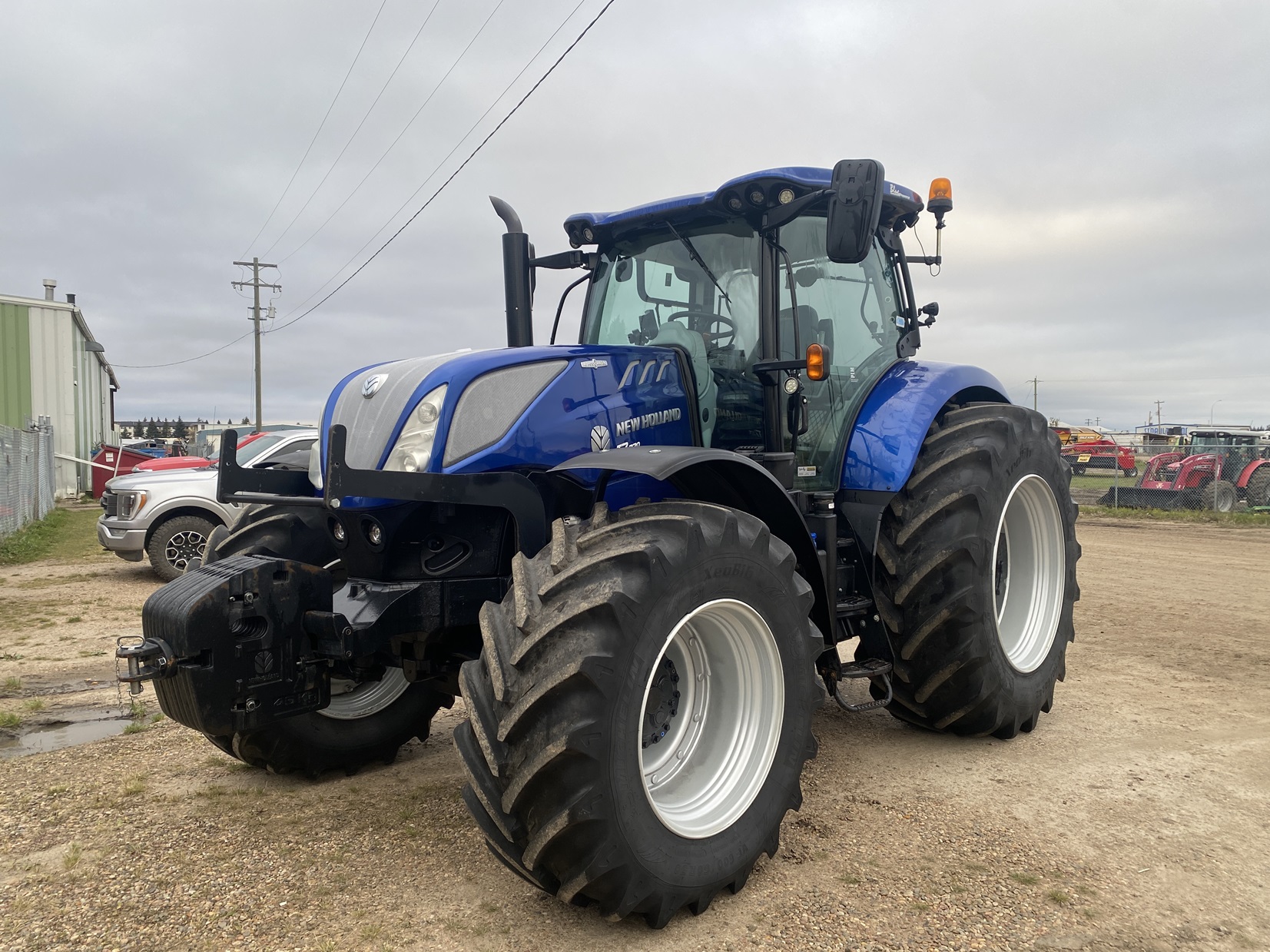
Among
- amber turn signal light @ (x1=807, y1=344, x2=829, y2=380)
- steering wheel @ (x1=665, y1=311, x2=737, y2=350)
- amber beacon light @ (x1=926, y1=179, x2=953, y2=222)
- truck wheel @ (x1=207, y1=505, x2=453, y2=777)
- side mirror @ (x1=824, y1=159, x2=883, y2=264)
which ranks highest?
amber beacon light @ (x1=926, y1=179, x2=953, y2=222)

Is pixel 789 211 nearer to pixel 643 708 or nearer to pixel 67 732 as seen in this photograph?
pixel 643 708

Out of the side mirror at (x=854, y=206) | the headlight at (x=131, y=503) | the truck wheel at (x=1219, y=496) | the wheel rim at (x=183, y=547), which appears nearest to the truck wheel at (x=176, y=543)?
the wheel rim at (x=183, y=547)

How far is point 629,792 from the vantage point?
254 cm

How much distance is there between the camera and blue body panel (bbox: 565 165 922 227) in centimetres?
381

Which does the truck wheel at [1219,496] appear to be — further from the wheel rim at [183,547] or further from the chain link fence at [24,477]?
the chain link fence at [24,477]

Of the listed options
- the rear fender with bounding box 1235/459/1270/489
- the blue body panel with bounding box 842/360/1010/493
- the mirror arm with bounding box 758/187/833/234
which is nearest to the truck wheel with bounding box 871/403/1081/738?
the blue body panel with bounding box 842/360/1010/493

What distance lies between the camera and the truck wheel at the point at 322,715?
3.65 meters

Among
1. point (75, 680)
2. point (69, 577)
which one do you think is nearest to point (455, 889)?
point (75, 680)

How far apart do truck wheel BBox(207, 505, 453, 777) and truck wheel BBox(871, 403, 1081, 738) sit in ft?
7.04

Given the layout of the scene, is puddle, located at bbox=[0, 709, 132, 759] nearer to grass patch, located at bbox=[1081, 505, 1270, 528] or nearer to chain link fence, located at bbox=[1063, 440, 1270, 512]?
grass patch, located at bbox=[1081, 505, 1270, 528]

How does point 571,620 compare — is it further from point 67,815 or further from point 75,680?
point 75,680

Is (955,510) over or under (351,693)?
over

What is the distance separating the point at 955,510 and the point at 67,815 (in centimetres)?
391

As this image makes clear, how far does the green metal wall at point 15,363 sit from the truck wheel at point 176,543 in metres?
21.0
